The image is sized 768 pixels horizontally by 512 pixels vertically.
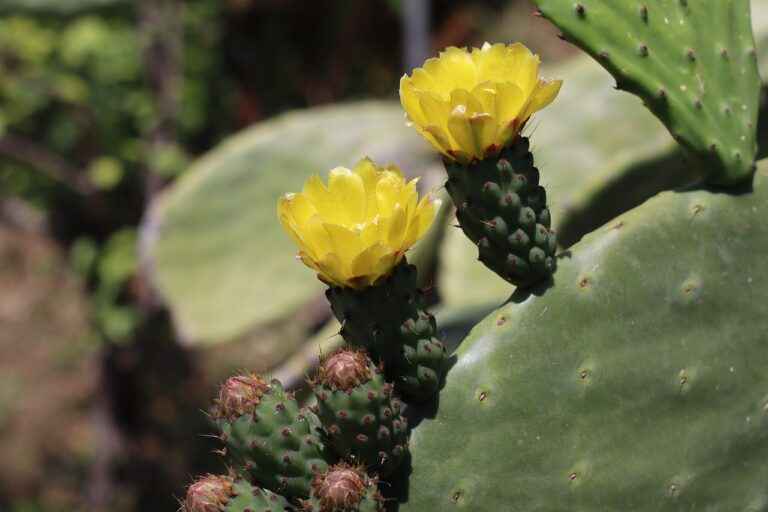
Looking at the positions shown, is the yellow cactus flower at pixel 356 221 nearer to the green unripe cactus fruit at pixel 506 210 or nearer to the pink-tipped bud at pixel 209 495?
the green unripe cactus fruit at pixel 506 210

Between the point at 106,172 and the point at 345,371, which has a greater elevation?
the point at 345,371

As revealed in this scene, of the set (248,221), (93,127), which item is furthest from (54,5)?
(248,221)

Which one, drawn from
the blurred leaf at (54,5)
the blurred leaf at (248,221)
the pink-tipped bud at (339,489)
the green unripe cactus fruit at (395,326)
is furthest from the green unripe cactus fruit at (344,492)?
the blurred leaf at (54,5)

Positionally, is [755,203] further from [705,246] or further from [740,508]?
[740,508]

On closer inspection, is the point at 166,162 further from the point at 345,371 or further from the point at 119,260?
the point at 345,371

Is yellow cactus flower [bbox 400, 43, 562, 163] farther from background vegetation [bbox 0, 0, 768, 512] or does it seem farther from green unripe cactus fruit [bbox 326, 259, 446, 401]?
background vegetation [bbox 0, 0, 768, 512]

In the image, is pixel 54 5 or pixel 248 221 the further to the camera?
pixel 54 5

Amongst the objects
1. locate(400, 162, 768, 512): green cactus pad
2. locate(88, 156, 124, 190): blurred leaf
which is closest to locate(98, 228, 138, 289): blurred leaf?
locate(88, 156, 124, 190): blurred leaf

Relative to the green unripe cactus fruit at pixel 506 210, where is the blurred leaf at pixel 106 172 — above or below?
below
